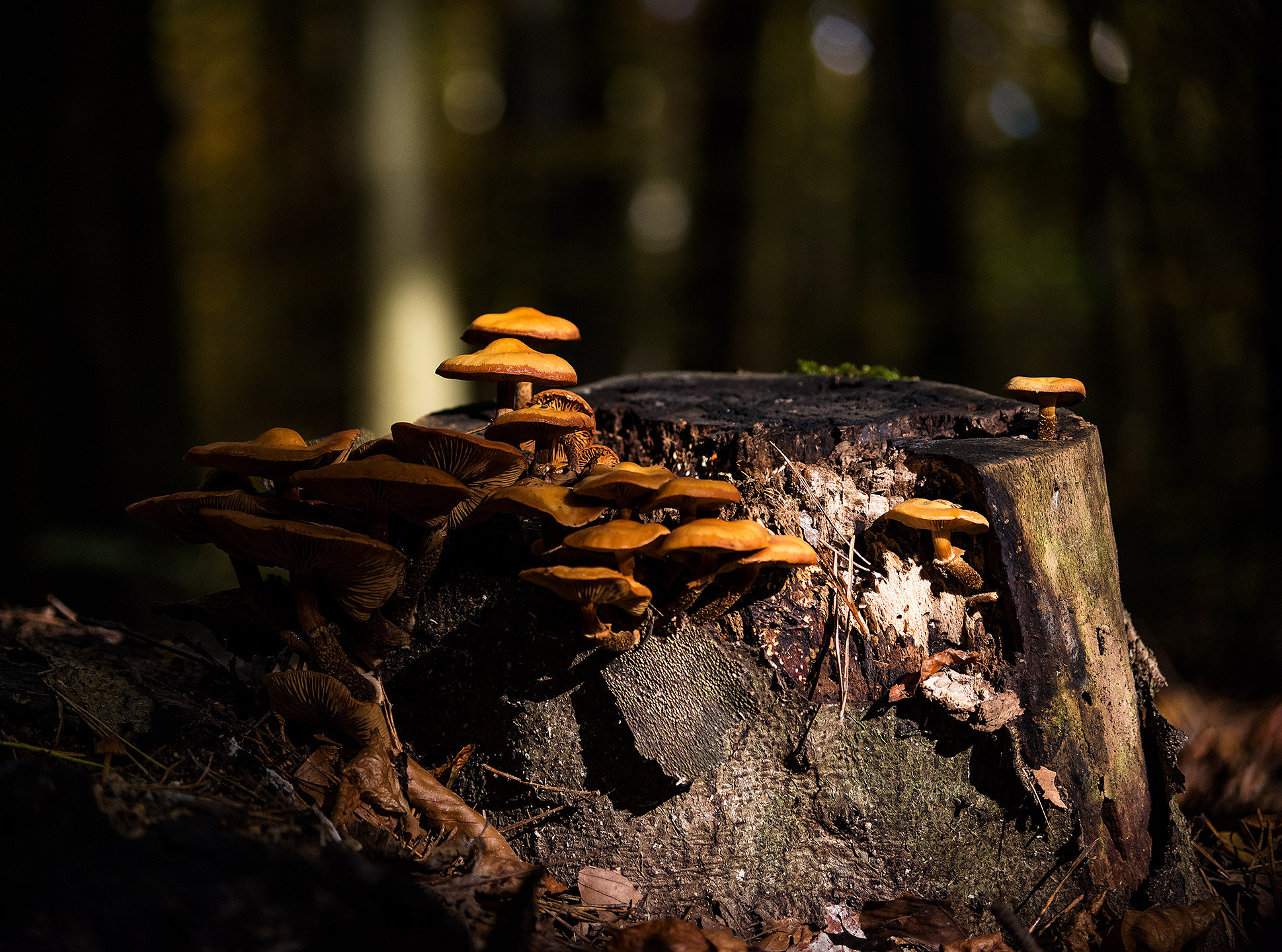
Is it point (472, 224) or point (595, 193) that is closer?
point (595, 193)

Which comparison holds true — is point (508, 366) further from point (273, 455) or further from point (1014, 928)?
point (1014, 928)

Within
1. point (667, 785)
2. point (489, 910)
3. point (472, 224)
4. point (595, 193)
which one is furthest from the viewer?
point (472, 224)

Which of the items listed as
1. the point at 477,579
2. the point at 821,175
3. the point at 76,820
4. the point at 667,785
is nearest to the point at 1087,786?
the point at 667,785

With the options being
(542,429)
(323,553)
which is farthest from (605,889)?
(542,429)

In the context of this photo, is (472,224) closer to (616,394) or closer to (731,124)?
Result: (731,124)

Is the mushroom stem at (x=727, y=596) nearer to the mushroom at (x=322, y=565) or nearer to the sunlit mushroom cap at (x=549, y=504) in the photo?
the sunlit mushroom cap at (x=549, y=504)
